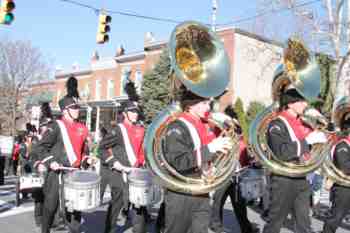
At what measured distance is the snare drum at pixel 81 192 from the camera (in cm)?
566

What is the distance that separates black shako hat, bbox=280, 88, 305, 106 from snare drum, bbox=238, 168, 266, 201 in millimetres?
2188

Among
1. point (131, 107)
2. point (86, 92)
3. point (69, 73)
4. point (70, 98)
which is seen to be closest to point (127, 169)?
point (131, 107)

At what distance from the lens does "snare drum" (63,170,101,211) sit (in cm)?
566

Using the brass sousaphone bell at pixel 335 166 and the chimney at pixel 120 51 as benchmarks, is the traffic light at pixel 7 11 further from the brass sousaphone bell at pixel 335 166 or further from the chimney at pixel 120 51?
the chimney at pixel 120 51

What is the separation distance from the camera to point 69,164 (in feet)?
20.5

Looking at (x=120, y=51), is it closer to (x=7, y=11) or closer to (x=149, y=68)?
(x=149, y=68)

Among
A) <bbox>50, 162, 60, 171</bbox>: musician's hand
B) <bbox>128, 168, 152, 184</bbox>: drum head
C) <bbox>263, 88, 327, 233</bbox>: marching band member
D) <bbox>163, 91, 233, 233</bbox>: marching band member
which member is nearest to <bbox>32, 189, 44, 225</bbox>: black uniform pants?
<bbox>50, 162, 60, 171</bbox>: musician's hand

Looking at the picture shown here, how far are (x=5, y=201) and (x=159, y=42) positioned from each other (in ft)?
89.8

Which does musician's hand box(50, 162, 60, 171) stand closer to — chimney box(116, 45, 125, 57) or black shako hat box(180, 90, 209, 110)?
black shako hat box(180, 90, 209, 110)

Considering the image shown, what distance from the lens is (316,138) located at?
5492 millimetres

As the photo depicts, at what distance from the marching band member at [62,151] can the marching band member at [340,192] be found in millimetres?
3210

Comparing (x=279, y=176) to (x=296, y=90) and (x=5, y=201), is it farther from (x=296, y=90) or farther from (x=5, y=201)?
(x=5, y=201)

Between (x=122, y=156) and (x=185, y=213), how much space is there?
2560 millimetres

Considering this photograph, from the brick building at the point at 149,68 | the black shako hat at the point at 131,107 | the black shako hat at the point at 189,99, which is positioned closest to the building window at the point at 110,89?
the brick building at the point at 149,68
